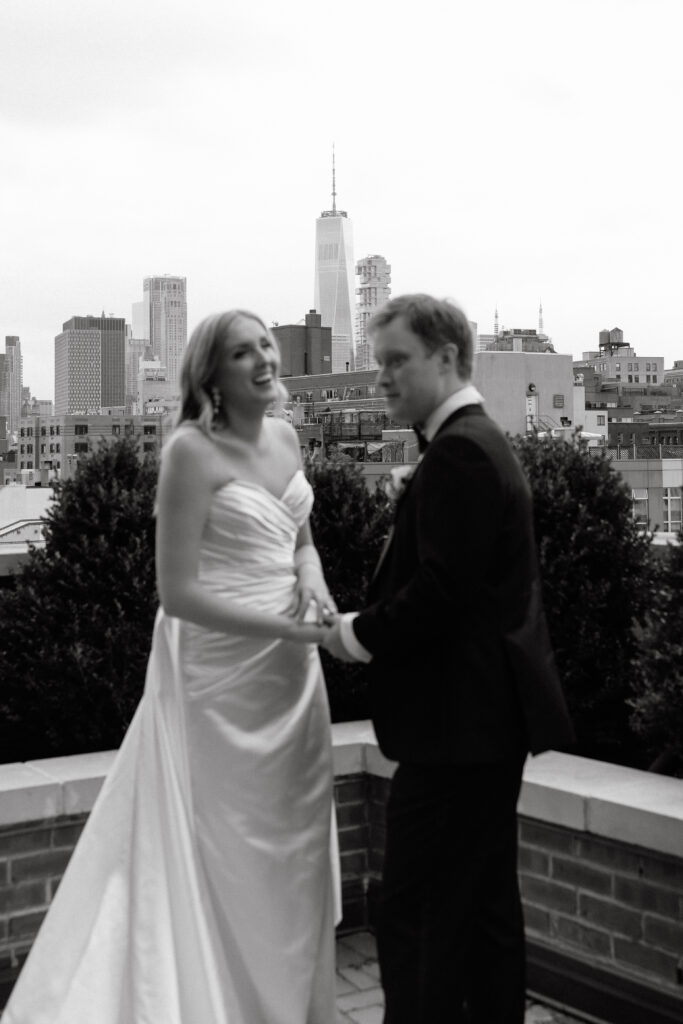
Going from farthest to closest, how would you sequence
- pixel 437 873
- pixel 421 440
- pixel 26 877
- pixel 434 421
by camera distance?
pixel 26 877, pixel 421 440, pixel 434 421, pixel 437 873

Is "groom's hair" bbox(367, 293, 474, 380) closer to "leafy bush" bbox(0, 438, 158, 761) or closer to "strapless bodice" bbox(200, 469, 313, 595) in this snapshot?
"strapless bodice" bbox(200, 469, 313, 595)

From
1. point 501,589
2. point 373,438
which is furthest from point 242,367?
point 373,438

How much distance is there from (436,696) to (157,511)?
932 millimetres

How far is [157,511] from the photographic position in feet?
11.4

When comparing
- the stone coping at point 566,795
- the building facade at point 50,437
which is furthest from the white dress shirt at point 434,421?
the building facade at point 50,437

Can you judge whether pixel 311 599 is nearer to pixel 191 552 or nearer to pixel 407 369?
pixel 191 552

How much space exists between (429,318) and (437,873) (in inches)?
54.3

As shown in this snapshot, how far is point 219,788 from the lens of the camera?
141 inches

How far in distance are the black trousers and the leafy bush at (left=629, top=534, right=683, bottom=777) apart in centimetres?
135

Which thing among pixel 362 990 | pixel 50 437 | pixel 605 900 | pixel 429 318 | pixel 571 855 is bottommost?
pixel 362 990

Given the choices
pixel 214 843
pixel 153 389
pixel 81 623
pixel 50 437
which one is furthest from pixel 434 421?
pixel 50 437

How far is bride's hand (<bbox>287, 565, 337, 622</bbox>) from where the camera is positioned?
3504 millimetres

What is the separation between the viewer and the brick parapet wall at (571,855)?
397cm

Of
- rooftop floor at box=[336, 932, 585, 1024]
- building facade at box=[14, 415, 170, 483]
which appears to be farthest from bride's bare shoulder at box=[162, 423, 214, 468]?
building facade at box=[14, 415, 170, 483]
